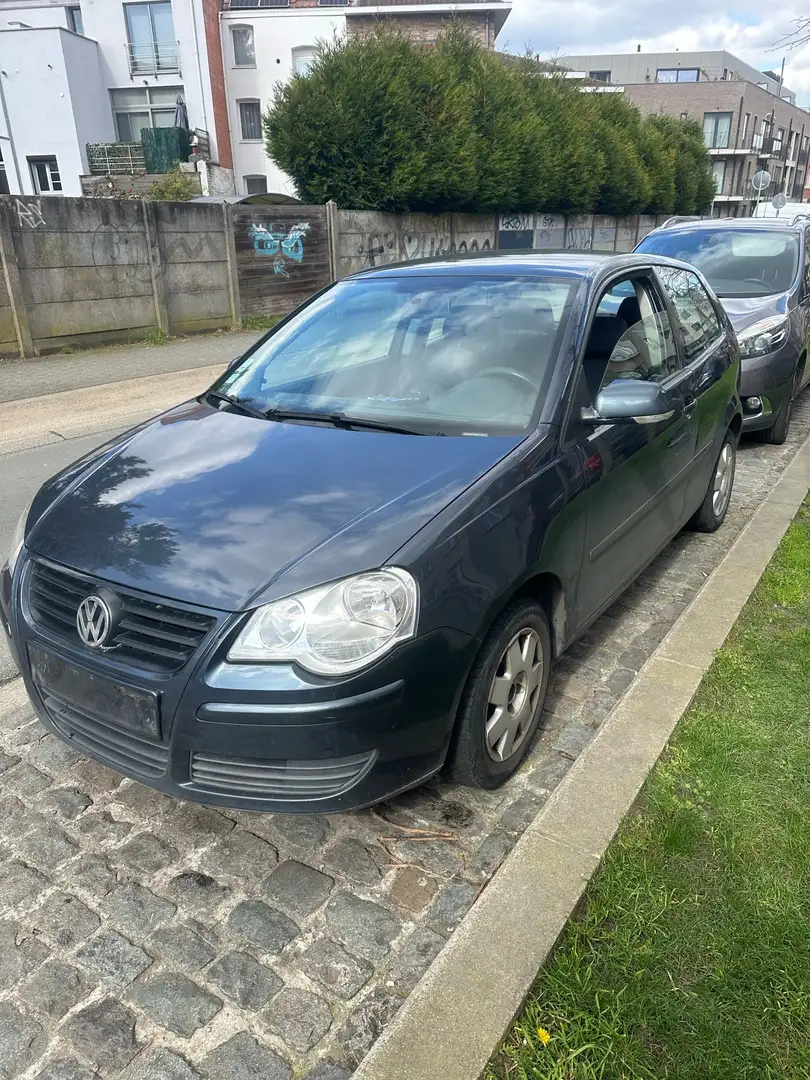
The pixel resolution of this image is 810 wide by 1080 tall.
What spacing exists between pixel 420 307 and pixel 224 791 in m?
2.24

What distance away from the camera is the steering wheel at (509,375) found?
307 cm

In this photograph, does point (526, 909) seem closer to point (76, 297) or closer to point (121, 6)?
point (76, 297)

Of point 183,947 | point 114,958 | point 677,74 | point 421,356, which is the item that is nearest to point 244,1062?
point 183,947

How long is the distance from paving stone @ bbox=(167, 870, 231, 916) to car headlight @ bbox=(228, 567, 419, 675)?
765 millimetres

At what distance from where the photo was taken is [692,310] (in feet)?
15.3

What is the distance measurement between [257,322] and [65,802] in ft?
47.1

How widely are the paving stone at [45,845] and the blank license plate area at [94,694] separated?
1.49 feet

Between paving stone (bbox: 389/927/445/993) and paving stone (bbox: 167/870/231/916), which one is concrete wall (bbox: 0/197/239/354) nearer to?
paving stone (bbox: 167/870/231/916)

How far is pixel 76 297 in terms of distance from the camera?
12586 millimetres

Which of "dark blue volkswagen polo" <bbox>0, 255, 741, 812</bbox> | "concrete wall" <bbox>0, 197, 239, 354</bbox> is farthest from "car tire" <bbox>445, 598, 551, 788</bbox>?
"concrete wall" <bbox>0, 197, 239, 354</bbox>

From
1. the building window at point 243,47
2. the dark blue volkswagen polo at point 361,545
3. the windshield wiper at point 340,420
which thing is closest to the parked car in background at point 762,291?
the dark blue volkswagen polo at point 361,545

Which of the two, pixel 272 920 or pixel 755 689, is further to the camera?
pixel 755 689

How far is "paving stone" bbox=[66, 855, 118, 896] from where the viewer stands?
246cm

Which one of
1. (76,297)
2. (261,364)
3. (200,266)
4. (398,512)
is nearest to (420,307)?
(261,364)
